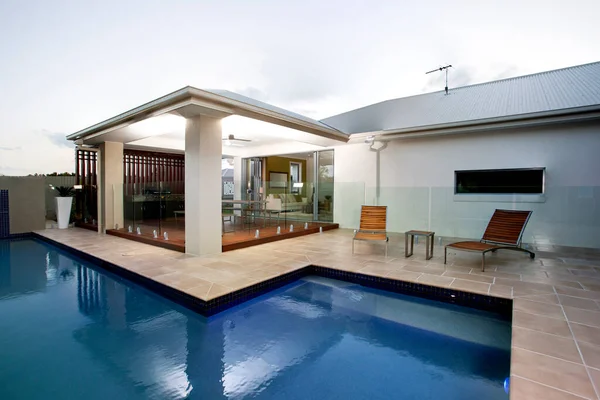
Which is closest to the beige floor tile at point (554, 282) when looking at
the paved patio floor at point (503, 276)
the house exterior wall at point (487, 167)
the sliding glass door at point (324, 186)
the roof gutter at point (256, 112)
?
the paved patio floor at point (503, 276)

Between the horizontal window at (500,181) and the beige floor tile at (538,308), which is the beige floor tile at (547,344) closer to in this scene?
Answer: the beige floor tile at (538,308)

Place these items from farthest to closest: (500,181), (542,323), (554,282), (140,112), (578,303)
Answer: (500,181) < (140,112) < (554,282) < (578,303) < (542,323)

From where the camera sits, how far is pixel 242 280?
12.8 ft

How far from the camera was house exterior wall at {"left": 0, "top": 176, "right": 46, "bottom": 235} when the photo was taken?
8.35m

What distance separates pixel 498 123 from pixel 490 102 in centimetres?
181

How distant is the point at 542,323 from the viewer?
8.82 feet

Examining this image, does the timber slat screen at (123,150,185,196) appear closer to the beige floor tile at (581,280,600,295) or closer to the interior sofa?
the interior sofa

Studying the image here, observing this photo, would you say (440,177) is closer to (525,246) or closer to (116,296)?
(525,246)

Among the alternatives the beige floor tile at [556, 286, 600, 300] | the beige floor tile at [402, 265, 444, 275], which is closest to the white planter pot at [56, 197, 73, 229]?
the beige floor tile at [402, 265, 444, 275]

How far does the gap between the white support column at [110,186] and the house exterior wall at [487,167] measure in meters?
6.41

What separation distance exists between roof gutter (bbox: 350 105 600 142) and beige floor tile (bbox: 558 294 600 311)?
3.89m

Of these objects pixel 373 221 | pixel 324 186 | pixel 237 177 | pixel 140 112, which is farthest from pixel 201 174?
pixel 237 177

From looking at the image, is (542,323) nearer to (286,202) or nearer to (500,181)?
(500,181)

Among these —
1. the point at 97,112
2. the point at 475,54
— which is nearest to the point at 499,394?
the point at 475,54
